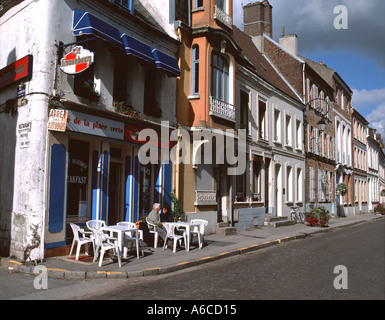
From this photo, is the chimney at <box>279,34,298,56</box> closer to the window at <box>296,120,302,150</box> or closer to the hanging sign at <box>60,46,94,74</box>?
the window at <box>296,120,302,150</box>

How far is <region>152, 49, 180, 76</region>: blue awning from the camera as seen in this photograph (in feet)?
39.3

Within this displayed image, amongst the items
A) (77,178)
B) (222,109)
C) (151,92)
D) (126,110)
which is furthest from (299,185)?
(77,178)

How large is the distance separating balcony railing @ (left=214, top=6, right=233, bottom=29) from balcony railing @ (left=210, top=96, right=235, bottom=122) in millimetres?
3321

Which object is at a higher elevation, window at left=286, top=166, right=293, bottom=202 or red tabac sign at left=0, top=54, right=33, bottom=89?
red tabac sign at left=0, top=54, right=33, bottom=89

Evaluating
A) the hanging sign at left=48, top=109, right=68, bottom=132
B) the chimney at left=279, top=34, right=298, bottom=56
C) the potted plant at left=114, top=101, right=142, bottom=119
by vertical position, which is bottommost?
the hanging sign at left=48, top=109, right=68, bottom=132

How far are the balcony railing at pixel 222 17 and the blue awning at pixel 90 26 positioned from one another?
19.8 feet

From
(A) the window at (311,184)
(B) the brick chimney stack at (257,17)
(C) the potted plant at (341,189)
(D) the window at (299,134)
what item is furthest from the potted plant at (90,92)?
(C) the potted plant at (341,189)

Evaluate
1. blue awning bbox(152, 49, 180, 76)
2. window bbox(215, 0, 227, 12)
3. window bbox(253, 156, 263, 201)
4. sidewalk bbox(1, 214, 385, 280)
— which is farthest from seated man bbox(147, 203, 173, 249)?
window bbox(215, 0, 227, 12)

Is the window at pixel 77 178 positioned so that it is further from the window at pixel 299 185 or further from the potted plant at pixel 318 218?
the window at pixel 299 185

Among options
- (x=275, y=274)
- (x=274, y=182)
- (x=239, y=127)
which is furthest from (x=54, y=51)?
(x=274, y=182)

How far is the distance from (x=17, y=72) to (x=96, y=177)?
3375mm

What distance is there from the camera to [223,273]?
8156 mm

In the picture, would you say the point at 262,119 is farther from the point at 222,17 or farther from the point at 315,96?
the point at 315,96
